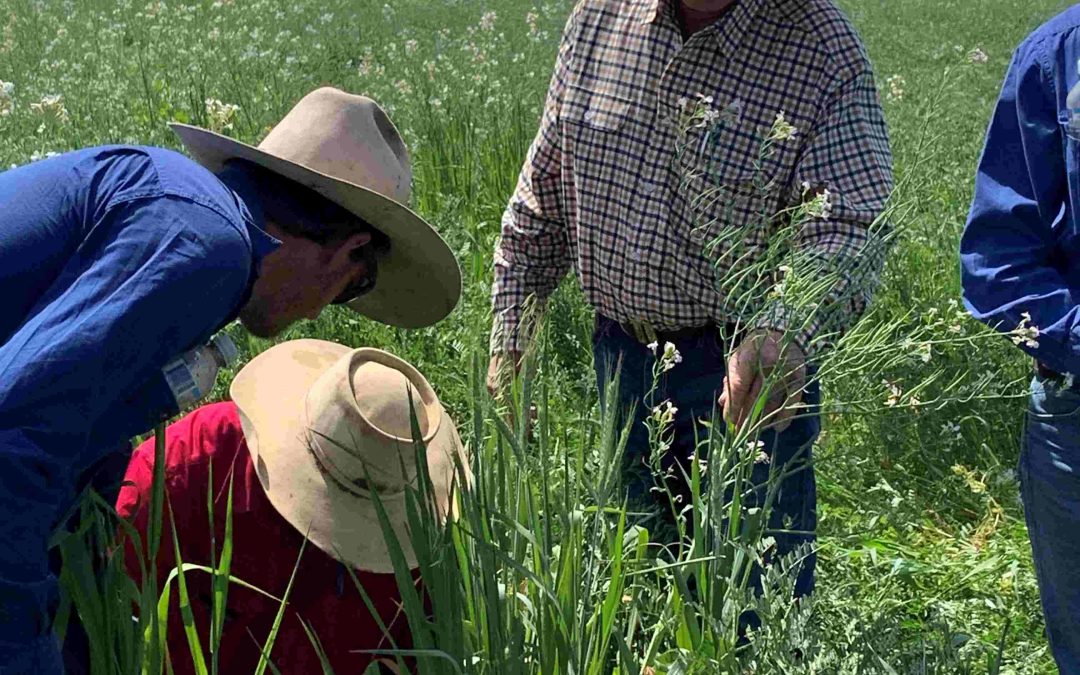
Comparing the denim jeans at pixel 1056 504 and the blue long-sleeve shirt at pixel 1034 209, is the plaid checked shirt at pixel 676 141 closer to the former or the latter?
the blue long-sleeve shirt at pixel 1034 209

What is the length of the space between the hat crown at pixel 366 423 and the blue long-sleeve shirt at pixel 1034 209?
99 cm

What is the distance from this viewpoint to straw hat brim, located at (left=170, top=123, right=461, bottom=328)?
74.5 inches

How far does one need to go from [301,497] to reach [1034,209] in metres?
1.34

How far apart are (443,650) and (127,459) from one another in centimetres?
56

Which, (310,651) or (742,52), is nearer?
(310,651)

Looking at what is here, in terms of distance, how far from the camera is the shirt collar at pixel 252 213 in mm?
1643

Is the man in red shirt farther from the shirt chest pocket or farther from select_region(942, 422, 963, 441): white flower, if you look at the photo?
select_region(942, 422, 963, 441): white flower

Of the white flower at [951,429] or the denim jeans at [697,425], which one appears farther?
the white flower at [951,429]

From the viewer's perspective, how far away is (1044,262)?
2.26 m

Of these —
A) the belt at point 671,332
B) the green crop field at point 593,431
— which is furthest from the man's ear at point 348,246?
the belt at point 671,332

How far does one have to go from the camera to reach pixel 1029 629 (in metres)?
3.13

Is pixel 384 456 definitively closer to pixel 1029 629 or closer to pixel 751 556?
pixel 751 556

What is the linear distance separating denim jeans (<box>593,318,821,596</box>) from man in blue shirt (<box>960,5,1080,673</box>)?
0.42 metres

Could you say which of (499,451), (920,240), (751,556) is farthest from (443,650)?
(920,240)
